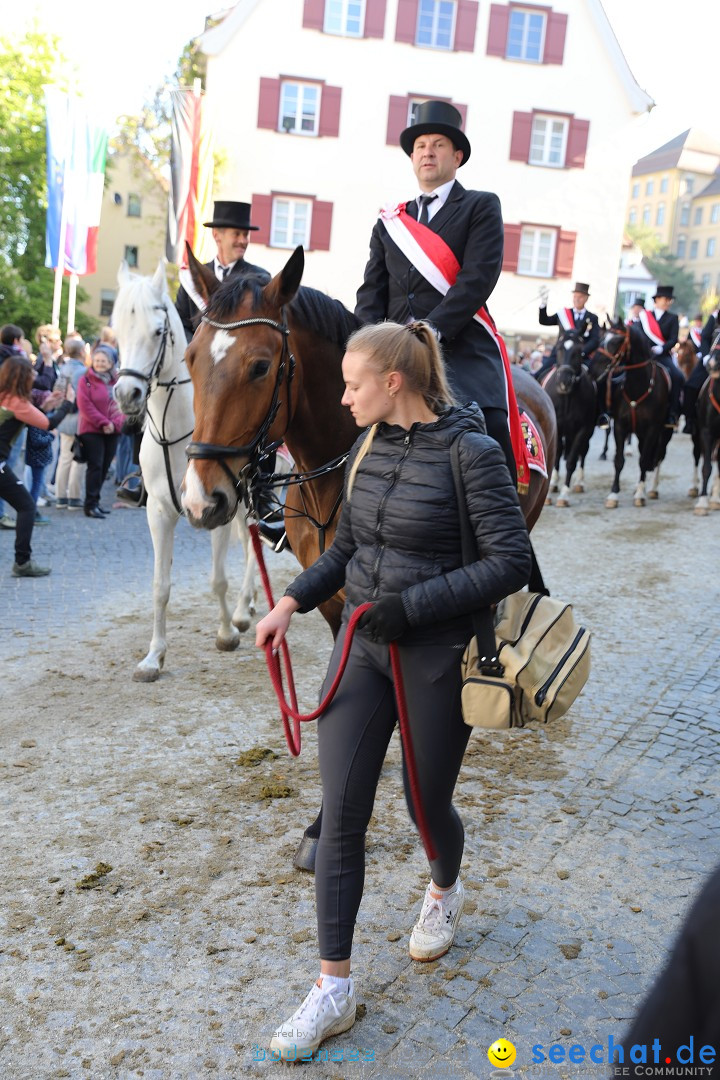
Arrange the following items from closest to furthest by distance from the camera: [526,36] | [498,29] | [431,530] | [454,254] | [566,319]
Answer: [431,530]
[454,254]
[566,319]
[498,29]
[526,36]

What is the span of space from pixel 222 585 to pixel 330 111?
25.6 metres

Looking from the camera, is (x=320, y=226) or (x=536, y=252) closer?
(x=320, y=226)

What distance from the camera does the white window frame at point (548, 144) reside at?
30.2 metres

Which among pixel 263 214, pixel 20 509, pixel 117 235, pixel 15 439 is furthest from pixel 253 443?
pixel 117 235

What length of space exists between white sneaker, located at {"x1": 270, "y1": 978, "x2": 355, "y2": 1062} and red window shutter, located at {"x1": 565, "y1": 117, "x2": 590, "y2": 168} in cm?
3127

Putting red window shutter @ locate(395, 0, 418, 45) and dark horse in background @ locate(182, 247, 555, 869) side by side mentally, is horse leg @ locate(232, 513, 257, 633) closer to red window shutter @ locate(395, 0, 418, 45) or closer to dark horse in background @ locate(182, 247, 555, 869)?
dark horse in background @ locate(182, 247, 555, 869)

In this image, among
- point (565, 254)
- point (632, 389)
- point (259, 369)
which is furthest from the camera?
point (565, 254)

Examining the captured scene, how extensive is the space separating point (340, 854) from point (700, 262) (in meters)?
112

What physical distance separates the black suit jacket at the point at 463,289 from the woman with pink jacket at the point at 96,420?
7895mm

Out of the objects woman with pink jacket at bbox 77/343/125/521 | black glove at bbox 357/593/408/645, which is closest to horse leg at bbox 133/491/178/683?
black glove at bbox 357/593/408/645

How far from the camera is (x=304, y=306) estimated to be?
395 centimetres

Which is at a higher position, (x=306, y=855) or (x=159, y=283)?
(x=159, y=283)

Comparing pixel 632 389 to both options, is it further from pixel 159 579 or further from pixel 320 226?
pixel 320 226

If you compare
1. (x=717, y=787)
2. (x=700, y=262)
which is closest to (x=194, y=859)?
(x=717, y=787)
